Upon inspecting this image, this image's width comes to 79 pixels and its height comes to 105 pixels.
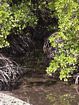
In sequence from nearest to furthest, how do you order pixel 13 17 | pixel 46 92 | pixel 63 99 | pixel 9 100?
pixel 9 100 < pixel 63 99 < pixel 46 92 < pixel 13 17

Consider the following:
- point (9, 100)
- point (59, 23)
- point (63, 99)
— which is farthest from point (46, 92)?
point (59, 23)

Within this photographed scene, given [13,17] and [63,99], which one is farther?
[13,17]


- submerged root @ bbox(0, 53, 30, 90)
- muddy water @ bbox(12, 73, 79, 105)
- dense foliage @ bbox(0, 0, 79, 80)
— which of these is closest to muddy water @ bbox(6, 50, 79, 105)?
muddy water @ bbox(12, 73, 79, 105)

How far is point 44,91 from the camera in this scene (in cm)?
1032

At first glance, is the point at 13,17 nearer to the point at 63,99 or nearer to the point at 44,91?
the point at 44,91

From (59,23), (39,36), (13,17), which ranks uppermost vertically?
(13,17)

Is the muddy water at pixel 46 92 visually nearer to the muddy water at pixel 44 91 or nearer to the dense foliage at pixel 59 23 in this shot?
the muddy water at pixel 44 91

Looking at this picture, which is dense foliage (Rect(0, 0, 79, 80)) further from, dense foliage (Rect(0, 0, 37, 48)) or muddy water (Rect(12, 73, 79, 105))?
muddy water (Rect(12, 73, 79, 105))

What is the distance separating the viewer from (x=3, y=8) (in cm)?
1068

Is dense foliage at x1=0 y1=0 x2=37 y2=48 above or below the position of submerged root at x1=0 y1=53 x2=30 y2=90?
above

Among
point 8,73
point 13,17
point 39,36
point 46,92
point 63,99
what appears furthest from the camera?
point 39,36

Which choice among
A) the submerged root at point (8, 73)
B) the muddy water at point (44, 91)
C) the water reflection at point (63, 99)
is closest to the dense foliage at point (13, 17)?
the submerged root at point (8, 73)

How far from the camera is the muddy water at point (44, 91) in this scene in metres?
9.66

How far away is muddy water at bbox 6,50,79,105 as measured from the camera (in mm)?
9664
